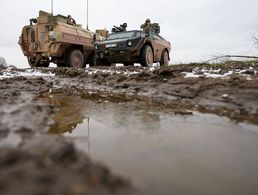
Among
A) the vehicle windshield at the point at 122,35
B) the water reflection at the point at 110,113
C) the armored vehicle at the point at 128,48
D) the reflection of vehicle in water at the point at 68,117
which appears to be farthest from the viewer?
the vehicle windshield at the point at 122,35

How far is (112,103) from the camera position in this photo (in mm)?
3928

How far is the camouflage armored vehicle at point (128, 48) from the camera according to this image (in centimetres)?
965

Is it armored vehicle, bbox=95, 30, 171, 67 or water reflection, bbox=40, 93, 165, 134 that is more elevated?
armored vehicle, bbox=95, 30, 171, 67

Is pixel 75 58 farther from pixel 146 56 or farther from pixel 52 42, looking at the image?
pixel 146 56

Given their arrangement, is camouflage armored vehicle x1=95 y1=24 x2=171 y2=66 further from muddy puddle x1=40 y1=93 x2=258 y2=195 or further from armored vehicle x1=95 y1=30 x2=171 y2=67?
muddy puddle x1=40 y1=93 x2=258 y2=195

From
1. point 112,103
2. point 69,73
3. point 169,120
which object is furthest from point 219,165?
point 69,73

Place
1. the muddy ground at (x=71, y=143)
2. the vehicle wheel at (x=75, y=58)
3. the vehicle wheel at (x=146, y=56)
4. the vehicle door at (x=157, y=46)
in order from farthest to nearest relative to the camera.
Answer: the vehicle wheel at (x=75, y=58) → the vehicle door at (x=157, y=46) → the vehicle wheel at (x=146, y=56) → the muddy ground at (x=71, y=143)

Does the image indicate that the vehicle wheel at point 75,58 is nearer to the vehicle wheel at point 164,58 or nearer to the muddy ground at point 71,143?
the vehicle wheel at point 164,58

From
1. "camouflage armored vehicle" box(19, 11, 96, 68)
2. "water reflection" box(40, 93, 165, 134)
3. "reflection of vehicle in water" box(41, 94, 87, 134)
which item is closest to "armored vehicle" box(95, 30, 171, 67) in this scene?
"camouflage armored vehicle" box(19, 11, 96, 68)

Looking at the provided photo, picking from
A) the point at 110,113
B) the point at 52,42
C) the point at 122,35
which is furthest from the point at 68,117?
the point at 52,42

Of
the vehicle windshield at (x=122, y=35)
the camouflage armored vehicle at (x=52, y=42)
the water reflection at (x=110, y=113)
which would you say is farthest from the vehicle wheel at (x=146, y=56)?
the water reflection at (x=110, y=113)

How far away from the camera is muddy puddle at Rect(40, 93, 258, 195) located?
1.40 metres

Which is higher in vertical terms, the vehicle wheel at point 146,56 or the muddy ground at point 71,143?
the vehicle wheel at point 146,56

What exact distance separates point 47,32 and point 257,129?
9.82 metres
